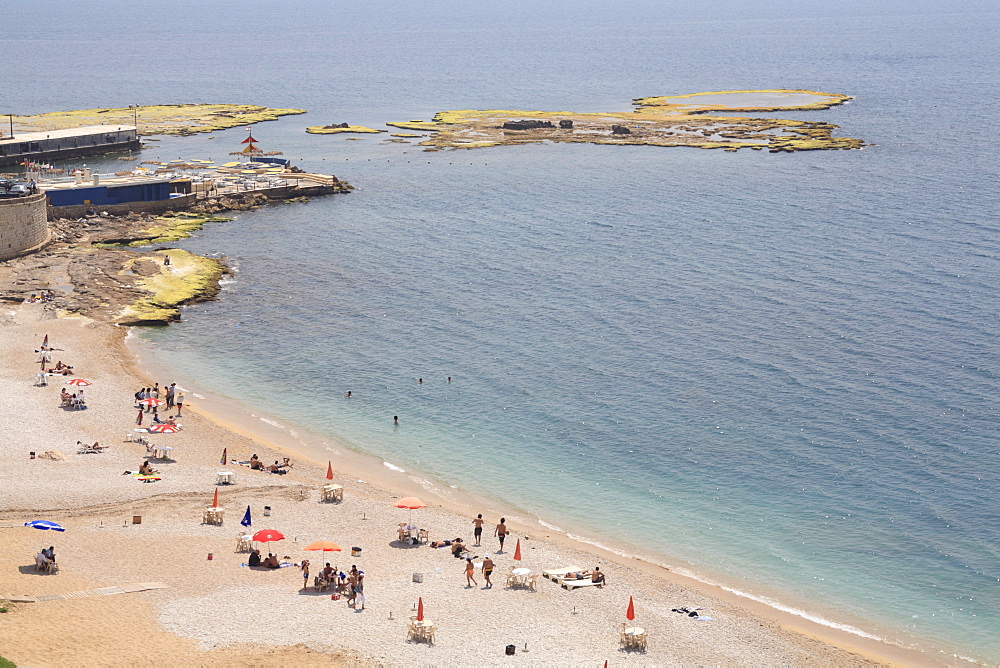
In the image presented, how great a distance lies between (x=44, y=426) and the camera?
5384 cm

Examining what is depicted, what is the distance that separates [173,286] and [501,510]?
140 feet

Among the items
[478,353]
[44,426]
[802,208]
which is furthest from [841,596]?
[802,208]

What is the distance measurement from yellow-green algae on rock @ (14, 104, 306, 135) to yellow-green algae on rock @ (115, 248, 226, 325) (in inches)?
3131

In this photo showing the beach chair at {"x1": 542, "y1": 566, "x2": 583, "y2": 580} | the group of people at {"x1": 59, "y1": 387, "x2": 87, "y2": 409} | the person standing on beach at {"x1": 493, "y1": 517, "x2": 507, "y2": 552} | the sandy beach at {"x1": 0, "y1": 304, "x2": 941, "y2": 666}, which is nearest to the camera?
the sandy beach at {"x1": 0, "y1": 304, "x2": 941, "y2": 666}

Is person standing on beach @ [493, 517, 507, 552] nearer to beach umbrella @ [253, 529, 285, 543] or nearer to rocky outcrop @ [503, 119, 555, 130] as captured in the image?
beach umbrella @ [253, 529, 285, 543]

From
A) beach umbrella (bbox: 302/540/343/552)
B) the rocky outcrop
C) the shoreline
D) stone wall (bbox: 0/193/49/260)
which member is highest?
the rocky outcrop

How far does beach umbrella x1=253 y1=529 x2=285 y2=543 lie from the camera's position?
133 ft

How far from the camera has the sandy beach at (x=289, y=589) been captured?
3350 cm

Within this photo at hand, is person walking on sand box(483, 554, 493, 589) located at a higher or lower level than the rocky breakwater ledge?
lower

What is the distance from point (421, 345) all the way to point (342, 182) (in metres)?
57.8

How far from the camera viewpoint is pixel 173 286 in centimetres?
8262

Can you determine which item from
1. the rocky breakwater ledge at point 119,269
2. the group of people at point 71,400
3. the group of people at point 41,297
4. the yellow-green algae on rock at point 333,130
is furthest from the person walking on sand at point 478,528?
the yellow-green algae on rock at point 333,130


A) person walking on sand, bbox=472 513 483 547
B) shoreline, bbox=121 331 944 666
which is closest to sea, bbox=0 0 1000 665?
shoreline, bbox=121 331 944 666

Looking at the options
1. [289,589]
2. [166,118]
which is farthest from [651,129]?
[289,589]
